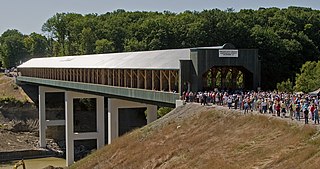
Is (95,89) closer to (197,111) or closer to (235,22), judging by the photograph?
(197,111)

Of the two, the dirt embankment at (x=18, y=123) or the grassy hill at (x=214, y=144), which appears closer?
the grassy hill at (x=214, y=144)

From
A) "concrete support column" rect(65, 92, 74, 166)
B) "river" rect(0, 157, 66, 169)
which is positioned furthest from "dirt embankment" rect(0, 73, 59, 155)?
"concrete support column" rect(65, 92, 74, 166)

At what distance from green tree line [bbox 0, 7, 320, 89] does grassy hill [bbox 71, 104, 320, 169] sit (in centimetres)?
5482

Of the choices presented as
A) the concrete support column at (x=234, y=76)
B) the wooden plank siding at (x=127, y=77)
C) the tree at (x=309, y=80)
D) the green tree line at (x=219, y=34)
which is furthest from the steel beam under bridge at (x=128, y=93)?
the green tree line at (x=219, y=34)

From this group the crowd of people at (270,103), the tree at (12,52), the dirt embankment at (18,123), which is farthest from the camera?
the tree at (12,52)

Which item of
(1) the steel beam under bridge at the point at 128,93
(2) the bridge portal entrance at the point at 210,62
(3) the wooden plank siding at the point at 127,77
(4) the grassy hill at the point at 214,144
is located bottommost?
(4) the grassy hill at the point at 214,144

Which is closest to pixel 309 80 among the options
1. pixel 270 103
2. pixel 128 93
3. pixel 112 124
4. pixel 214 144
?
pixel 112 124

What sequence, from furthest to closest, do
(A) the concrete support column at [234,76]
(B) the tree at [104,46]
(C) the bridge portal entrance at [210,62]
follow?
(B) the tree at [104,46] < (A) the concrete support column at [234,76] < (C) the bridge portal entrance at [210,62]

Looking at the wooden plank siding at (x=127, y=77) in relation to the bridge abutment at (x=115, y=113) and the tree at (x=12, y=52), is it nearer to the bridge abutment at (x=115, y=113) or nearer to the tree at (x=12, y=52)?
the bridge abutment at (x=115, y=113)

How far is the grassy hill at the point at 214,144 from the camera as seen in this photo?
71.6 feet

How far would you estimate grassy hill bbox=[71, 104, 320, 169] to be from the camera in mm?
21830

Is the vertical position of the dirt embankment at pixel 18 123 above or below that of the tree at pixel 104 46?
below

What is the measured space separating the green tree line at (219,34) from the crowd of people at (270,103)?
52.1 m

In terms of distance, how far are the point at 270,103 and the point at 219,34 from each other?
67.6 meters
